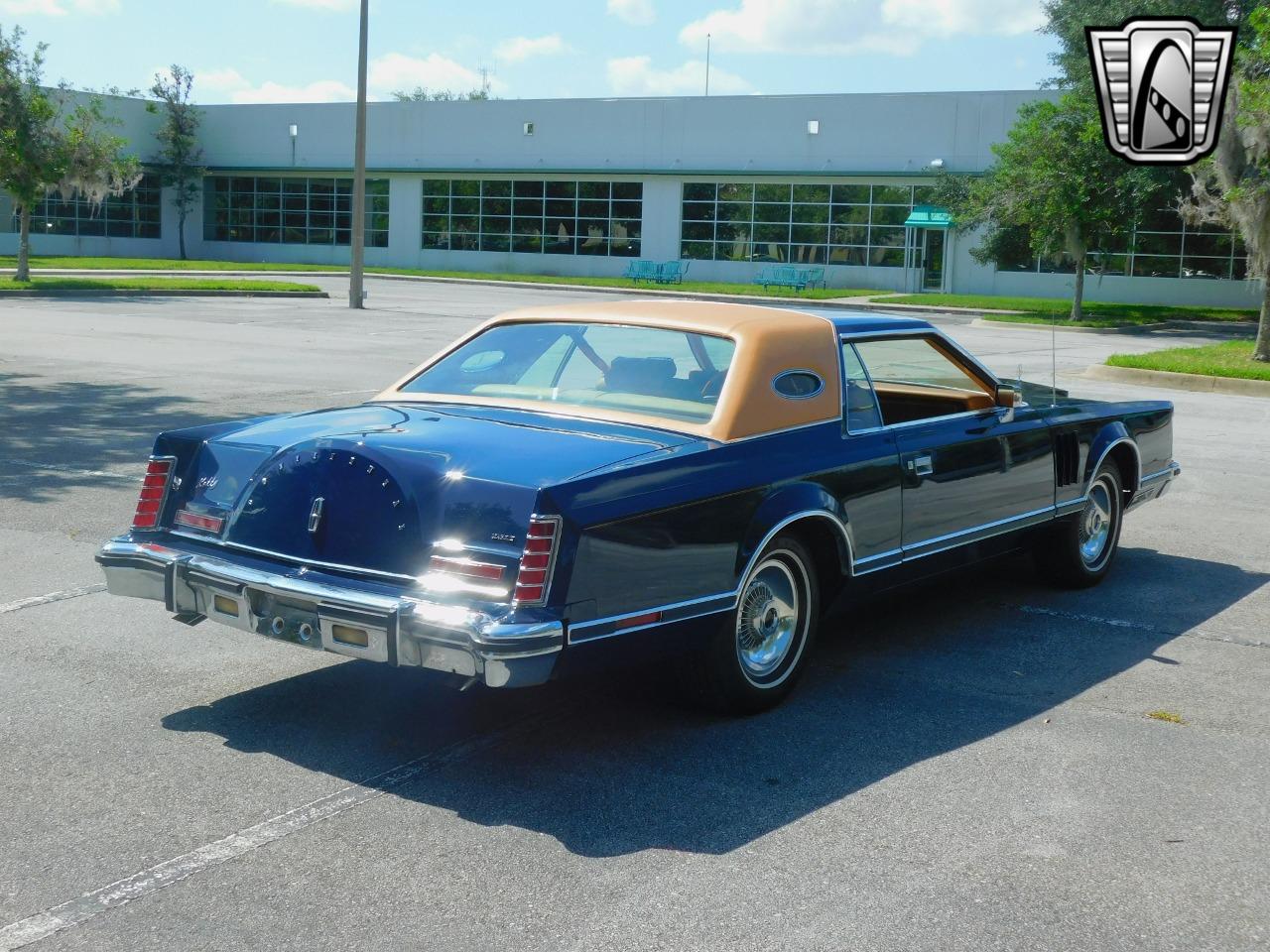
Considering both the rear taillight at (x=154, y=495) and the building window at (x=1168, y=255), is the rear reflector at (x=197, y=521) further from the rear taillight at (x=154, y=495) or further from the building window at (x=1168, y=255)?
the building window at (x=1168, y=255)

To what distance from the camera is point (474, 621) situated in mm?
4484

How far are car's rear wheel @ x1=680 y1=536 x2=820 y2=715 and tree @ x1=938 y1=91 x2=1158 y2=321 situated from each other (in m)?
29.6

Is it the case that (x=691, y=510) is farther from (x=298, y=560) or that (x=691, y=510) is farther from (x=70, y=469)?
(x=70, y=469)

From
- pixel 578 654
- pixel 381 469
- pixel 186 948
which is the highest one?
pixel 381 469

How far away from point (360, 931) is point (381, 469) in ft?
5.62

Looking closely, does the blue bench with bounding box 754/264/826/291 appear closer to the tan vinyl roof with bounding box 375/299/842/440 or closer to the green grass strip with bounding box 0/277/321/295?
the green grass strip with bounding box 0/277/321/295

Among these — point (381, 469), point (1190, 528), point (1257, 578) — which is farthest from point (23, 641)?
point (1190, 528)

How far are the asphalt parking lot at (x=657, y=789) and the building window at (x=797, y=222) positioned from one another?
40.2 metres

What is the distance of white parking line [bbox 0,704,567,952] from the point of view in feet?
12.0

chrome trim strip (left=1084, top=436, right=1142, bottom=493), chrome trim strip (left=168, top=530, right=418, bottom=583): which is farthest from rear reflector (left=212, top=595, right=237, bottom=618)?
chrome trim strip (left=1084, top=436, right=1142, bottom=493)

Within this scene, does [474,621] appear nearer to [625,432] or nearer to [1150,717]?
[625,432]

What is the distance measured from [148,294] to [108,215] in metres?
26.9

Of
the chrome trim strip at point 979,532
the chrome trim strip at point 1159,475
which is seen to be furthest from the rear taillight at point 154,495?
the chrome trim strip at point 1159,475

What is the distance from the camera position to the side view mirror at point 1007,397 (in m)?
6.75
